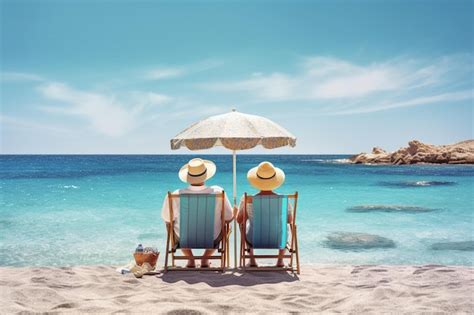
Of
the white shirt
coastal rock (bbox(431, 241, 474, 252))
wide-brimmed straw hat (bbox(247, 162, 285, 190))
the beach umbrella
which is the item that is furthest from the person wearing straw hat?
coastal rock (bbox(431, 241, 474, 252))

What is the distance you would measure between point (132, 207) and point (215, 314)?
11080mm

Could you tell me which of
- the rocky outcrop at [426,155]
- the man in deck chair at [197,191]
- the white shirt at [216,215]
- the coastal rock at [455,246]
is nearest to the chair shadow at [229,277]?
the man in deck chair at [197,191]

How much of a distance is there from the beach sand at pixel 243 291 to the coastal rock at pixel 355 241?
3.16m

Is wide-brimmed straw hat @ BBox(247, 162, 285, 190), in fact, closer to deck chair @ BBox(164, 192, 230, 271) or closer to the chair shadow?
deck chair @ BBox(164, 192, 230, 271)

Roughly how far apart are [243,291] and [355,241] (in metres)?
5.36

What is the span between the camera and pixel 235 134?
5141 millimetres

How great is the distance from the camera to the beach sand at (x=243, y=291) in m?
3.69

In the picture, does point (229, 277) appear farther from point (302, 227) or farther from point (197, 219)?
point (302, 227)

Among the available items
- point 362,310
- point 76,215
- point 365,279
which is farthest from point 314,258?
point 76,215

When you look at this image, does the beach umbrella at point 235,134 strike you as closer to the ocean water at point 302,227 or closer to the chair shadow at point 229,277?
the chair shadow at point 229,277

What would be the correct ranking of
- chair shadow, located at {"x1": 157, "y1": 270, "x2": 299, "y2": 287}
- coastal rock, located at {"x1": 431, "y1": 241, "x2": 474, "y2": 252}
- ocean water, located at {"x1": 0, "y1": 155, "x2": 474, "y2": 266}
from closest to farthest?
chair shadow, located at {"x1": 157, "y1": 270, "x2": 299, "y2": 287} < ocean water, located at {"x1": 0, "y1": 155, "x2": 474, "y2": 266} < coastal rock, located at {"x1": 431, "y1": 241, "x2": 474, "y2": 252}

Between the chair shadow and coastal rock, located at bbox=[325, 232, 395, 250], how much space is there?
3734 mm

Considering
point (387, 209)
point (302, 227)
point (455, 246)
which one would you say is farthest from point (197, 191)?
point (387, 209)

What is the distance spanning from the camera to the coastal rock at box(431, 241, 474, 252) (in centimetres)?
850
